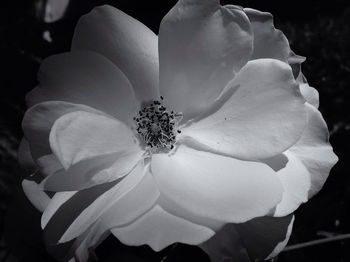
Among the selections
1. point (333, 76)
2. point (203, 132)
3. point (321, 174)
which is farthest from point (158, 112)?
point (333, 76)

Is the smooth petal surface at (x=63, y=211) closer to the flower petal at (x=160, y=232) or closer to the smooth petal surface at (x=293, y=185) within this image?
the flower petal at (x=160, y=232)

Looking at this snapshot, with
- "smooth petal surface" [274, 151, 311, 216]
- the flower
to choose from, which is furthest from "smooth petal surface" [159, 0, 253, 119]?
"smooth petal surface" [274, 151, 311, 216]

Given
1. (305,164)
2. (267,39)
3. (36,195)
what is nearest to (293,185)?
(305,164)

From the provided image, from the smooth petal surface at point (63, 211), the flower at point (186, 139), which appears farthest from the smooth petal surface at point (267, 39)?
the smooth petal surface at point (63, 211)

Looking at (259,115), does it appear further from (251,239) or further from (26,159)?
(26,159)

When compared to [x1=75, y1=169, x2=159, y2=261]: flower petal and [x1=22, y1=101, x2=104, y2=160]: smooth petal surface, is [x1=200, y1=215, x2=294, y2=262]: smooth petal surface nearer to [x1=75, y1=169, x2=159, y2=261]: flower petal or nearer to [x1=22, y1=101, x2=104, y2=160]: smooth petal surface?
[x1=75, y1=169, x2=159, y2=261]: flower petal
